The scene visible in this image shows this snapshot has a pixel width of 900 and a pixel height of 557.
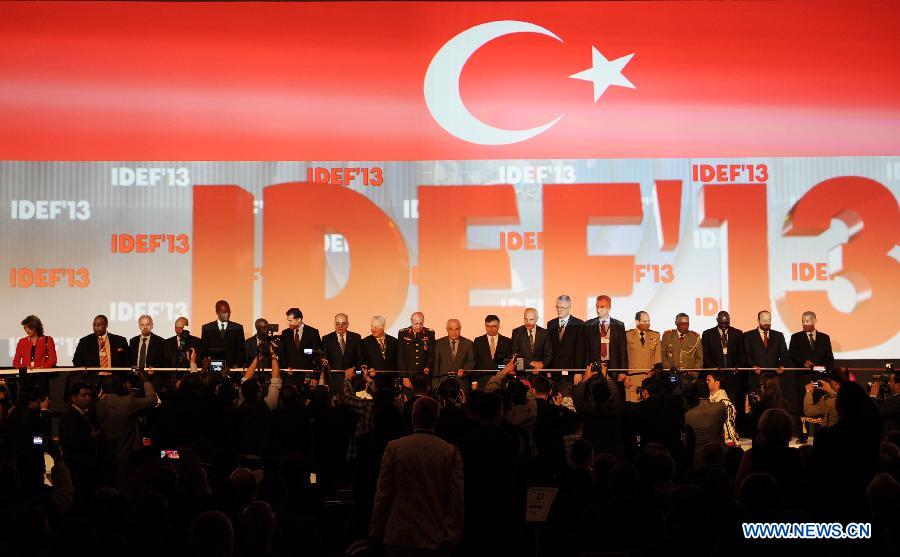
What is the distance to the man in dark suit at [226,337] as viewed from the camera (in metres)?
11.3

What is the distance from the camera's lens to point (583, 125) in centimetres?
1197

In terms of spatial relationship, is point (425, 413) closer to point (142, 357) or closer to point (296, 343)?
point (296, 343)

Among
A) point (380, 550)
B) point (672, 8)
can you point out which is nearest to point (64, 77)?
point (672, 8)

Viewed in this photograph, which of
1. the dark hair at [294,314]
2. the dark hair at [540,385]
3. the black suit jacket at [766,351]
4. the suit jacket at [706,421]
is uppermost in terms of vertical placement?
the dark hair at [294,314]

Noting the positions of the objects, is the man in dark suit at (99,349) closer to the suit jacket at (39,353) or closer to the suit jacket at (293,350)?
the suit jacket at (39,353)

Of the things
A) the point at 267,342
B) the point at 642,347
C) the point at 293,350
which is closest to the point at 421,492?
the point at 267,342

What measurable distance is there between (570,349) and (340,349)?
2575 millimetres

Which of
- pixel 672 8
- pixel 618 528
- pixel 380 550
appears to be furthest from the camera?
pixel 672 8

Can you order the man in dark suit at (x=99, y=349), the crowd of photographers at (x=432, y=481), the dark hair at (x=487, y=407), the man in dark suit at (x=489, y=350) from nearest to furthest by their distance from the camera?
1. the crowd of photographers at (x=432, y=481)
2. the dark hair at (x=487, y=407)
3. the man in dark suit at (x=489, y=350)
4. the man in dark suit at (x=99, y=349)

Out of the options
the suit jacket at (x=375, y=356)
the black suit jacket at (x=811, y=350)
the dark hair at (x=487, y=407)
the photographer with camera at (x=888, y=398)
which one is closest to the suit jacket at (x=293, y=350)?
the suit jacket at (x=375, y=356)

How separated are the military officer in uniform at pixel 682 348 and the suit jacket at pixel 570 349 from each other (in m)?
0.96

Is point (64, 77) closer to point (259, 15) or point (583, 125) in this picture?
point (259, 15)

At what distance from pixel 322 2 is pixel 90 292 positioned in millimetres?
4481

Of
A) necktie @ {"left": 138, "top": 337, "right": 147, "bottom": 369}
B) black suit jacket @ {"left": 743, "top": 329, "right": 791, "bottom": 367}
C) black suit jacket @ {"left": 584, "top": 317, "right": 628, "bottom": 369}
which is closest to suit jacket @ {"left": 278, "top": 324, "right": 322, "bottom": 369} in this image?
necktie @ {"left": 138, "top": 337, "right": 147, "bottom": 369}
